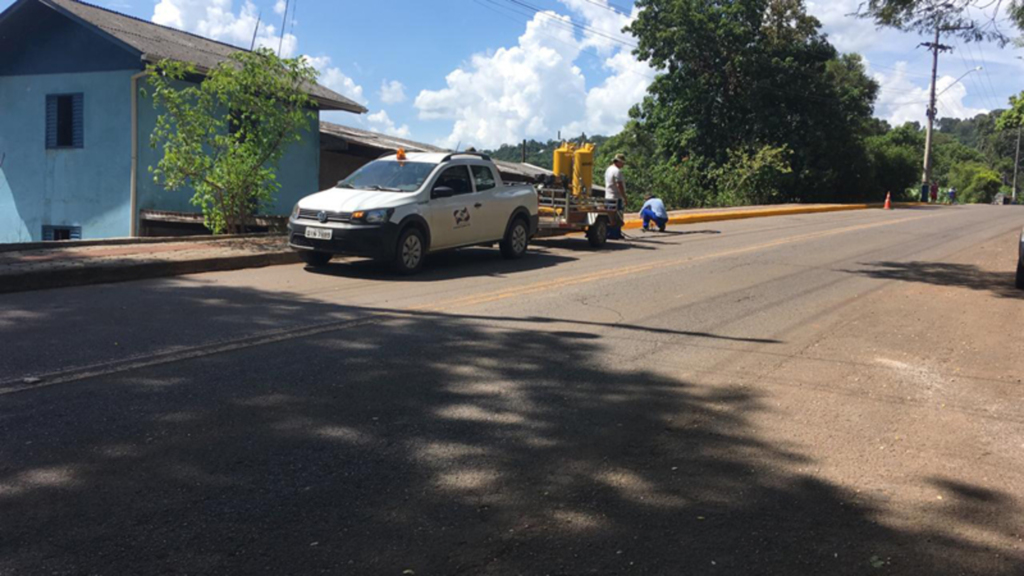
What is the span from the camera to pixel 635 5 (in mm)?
39125

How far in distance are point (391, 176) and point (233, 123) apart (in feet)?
12.7

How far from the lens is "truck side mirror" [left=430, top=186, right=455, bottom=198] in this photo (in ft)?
38.7

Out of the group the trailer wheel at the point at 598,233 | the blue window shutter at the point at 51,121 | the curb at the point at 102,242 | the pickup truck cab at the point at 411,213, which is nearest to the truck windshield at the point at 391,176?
the pickup truck cab at the point at 411,213

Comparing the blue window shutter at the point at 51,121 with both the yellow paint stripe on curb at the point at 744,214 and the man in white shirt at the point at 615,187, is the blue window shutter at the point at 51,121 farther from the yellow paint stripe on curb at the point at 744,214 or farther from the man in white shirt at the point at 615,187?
the yellow paint stripe on curb at the point at 744,214

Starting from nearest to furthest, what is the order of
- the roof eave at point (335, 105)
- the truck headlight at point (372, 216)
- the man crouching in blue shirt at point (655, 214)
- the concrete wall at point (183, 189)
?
the truck headlight at point (372, 216) → the concrete wall at point (183, 189) → the man crouching in blue shirt at point (655, 214) → the roof eave at point (335, 105)

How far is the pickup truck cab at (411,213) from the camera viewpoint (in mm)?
10977

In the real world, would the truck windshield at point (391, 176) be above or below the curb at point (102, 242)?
above

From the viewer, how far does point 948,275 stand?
513 inches

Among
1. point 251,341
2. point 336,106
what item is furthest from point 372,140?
point 251,341

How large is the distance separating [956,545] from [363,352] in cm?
425

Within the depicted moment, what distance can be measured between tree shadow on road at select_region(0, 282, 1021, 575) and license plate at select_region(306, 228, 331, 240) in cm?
519

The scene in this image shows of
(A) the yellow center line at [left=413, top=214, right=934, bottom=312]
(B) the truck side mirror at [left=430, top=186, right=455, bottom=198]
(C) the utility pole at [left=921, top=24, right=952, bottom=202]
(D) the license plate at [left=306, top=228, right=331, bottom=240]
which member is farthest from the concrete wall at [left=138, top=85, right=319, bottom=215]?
(C) the utility pole at [left=921, top=24, right=952, bottom=202]

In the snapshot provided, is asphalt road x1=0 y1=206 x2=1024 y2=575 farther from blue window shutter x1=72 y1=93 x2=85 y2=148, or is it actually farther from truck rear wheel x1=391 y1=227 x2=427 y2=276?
blue window shutter x1=72 y1=93 x2=85 y2=148

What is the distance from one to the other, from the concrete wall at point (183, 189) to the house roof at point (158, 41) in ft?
2.77
